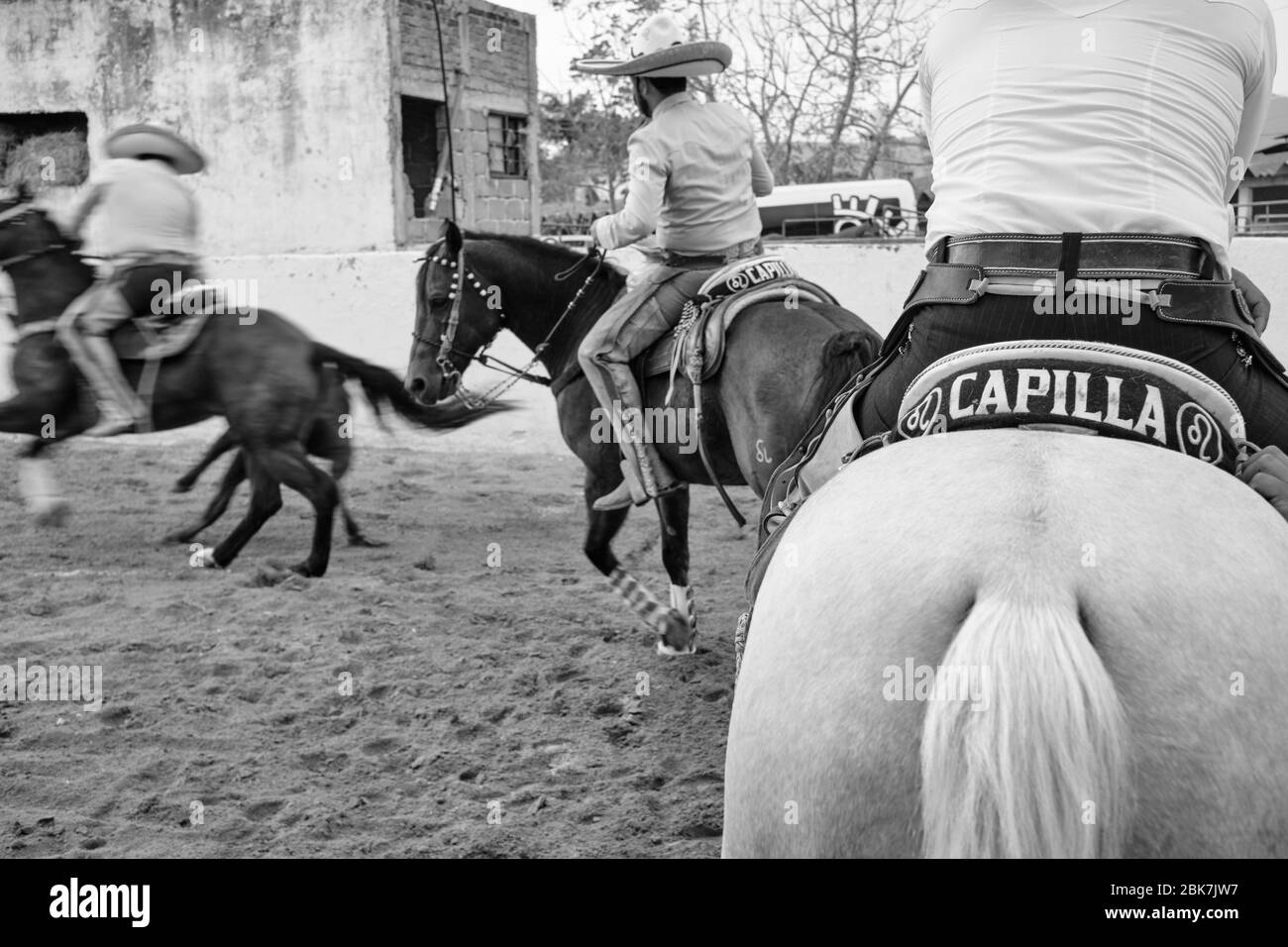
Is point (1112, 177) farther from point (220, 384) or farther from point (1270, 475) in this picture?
point (220, 384)

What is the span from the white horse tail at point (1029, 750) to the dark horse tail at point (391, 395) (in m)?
5.51

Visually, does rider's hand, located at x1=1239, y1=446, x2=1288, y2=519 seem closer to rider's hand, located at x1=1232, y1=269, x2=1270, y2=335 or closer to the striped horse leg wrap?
rider's hand, located at x1=1232, y1=269, x2=1270, y2=335

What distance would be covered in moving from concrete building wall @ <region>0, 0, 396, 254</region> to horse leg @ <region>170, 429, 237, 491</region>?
550 centimetres

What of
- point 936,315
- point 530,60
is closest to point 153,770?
point 936,315

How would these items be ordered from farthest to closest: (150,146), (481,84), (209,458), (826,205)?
(826,205) < (481,84) < (209,458) < (150,146)

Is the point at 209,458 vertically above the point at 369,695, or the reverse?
the point at 209,458

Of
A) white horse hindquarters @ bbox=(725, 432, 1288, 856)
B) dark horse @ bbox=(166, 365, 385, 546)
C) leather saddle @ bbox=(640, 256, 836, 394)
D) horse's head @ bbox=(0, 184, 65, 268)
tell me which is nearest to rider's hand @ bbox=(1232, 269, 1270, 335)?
white horse hindquarters @ bbox=(725, 432, 1288, 856)

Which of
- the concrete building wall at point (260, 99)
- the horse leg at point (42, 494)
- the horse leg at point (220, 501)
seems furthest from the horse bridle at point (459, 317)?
the concrete building wall at point (260, 99)

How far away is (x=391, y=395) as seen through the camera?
7035 millimetres

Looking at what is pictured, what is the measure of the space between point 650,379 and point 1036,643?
3.84 m

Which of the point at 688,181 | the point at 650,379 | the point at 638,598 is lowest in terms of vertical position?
the point at 638,598

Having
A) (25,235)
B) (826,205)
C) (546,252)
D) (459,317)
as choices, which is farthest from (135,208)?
(826,205)

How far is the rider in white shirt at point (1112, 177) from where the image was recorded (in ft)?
7.01

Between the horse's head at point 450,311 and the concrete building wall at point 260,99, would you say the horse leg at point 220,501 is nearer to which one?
the horse's head at point 450,311
